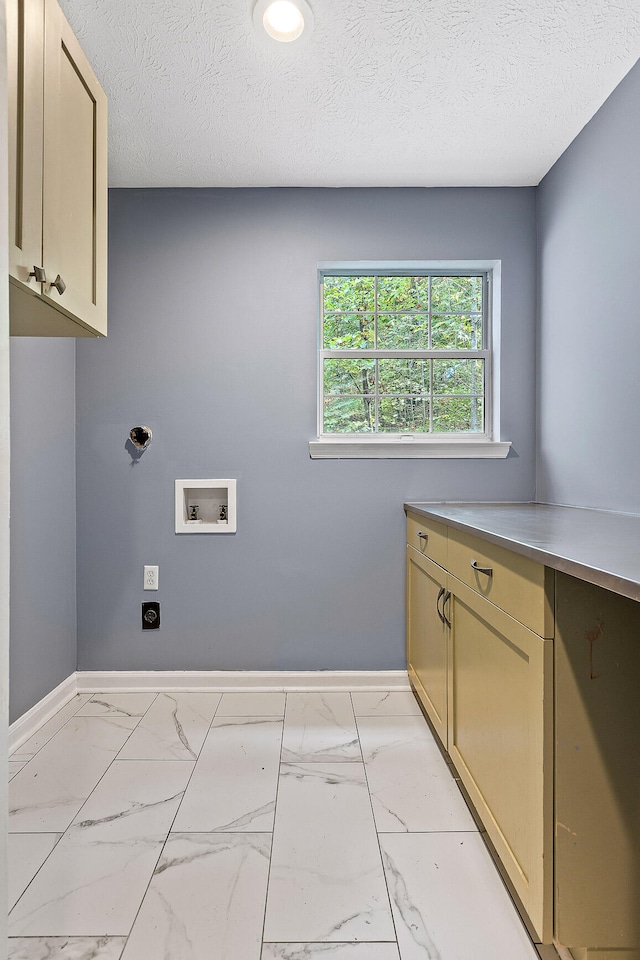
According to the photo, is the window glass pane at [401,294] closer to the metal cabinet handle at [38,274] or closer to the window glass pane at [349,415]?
the window glass pane at [349,415]

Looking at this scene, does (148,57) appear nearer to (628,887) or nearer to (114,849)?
(114,849)

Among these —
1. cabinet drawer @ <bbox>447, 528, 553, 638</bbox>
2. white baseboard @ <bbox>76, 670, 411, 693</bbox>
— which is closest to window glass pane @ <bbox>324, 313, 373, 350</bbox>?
cabinet drawer @ <bbox>447, 528, 553, 638</bbox>

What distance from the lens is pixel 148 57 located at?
1.83 metres

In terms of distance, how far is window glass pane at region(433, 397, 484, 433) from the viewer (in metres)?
2.80

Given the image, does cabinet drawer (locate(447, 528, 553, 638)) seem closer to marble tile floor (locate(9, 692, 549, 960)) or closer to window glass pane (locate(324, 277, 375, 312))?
marble tile floor (locate(9, 692, 549, 960))

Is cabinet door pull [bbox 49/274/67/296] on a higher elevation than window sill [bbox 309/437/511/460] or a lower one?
higher

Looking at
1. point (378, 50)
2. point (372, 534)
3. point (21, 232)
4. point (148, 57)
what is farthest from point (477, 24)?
point (372, 534)

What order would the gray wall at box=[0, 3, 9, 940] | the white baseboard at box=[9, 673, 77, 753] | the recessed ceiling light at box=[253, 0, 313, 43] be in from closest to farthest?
1. the gray wall at box=[0, 3, 9, 940]
2. the recessed ceiling light at box=[253, 0, 313, 43]
3. the white baseboard at box=[9, 673, 77, 753]

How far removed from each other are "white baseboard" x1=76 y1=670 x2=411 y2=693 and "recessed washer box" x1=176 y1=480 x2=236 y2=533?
2.25 feet

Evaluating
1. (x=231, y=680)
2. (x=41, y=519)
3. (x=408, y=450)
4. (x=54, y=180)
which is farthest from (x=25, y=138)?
(x=231, y=680)

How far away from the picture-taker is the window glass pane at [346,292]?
2.79 meters

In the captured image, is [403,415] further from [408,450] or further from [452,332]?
[452,332]

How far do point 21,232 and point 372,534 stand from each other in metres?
1.93

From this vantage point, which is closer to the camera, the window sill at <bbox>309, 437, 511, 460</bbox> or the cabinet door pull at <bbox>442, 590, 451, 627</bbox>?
the cabinet door pull at <bbox>442, 590, 451, 627</bbox>
